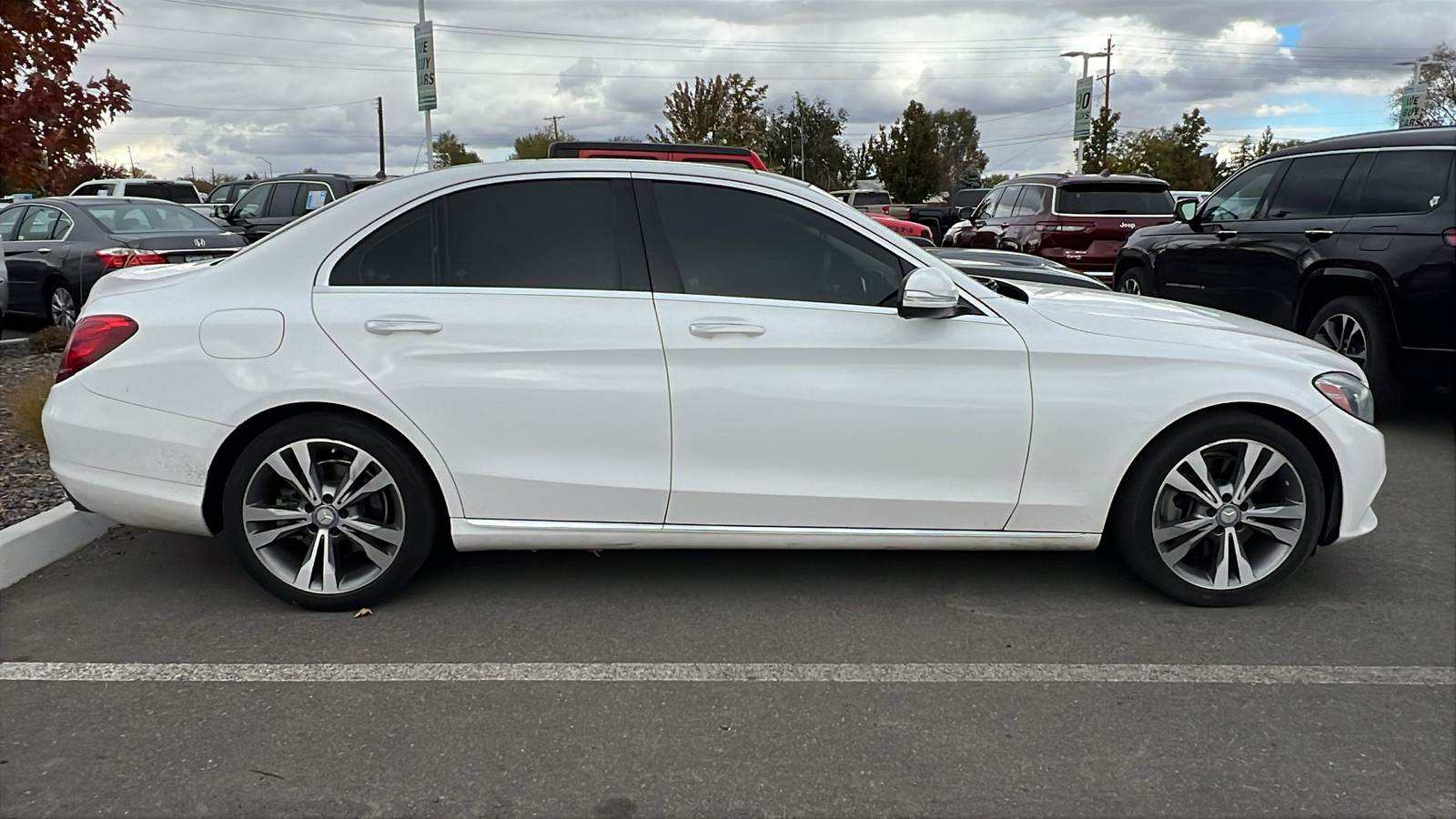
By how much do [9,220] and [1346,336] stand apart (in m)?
12.7

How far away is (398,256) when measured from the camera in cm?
398

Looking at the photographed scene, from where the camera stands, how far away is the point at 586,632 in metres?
3.84

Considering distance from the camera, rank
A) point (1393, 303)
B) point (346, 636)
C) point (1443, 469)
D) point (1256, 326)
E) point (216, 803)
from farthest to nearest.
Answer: point (1393, 303) < point (1443, 469) < point (1256, 326) < point (346, 636) < point (216, 803)

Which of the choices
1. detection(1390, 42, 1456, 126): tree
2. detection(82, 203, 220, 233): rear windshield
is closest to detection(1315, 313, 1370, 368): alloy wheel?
detection(82, 203, 220, 233): rear windshield

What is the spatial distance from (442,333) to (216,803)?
1694 millimetres

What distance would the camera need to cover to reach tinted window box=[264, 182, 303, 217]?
52.6ft

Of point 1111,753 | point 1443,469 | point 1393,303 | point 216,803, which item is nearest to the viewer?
point 216,803

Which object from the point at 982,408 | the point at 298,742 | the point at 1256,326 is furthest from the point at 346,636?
the point at 1256,326

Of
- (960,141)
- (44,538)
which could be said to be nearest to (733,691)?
(44,538)

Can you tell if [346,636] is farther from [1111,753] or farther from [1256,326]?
[1256,326]

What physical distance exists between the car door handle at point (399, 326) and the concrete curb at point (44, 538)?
5.38 ft

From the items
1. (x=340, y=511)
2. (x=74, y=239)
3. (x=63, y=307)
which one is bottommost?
(x=340, y=511)

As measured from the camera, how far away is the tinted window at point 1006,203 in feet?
47.5

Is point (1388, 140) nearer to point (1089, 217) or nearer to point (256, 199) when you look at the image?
point (1089, 217)
